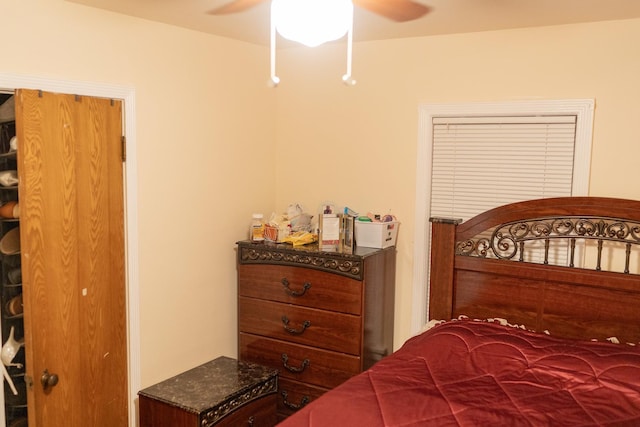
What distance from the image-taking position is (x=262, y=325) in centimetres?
348

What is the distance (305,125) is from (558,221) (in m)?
1.67

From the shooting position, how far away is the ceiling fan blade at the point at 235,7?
2.50 meters

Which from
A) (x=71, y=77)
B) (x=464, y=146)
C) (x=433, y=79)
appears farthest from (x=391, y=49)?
(x=71, y=77)

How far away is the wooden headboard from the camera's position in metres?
2.65

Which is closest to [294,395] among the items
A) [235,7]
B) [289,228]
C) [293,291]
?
[293,291]

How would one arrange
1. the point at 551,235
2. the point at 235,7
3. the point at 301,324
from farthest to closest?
the point at 301,324, the point at 551,235, the point at 235,7

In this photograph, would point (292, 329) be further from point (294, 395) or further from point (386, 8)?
point (386, 8)

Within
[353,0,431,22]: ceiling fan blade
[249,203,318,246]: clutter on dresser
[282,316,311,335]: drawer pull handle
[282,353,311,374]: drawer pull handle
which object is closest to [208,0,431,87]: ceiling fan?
[353,0,431,22]: ceiling fan blade

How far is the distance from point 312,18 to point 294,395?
2.34 metres

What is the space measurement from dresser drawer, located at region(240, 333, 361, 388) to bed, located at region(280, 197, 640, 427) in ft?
1.86

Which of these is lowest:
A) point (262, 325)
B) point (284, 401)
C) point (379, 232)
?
point (284, 401)

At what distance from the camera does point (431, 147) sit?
3.39 metres

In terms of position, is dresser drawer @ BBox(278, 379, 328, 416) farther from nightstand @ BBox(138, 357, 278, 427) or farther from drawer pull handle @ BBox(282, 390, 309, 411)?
nightstand @ BBox(138, 357, 278, 427)

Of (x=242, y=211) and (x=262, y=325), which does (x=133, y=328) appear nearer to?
(x=262, y=325)
